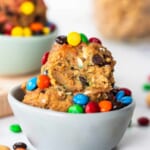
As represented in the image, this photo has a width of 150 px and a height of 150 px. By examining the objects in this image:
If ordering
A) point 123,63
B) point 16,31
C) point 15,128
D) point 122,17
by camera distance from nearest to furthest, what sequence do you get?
point 15,128 → point 16,31 → point 123,63 → point 122,17

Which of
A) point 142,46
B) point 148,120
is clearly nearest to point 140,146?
point 148,120

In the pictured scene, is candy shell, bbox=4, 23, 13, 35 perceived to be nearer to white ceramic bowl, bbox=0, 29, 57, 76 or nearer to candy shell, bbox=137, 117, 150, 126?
white ceramic bowl, bbox=0, 29, 57, 76

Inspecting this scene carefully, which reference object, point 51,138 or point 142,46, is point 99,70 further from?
point 142,46

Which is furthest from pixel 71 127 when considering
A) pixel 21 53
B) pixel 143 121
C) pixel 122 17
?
pixel 122 17

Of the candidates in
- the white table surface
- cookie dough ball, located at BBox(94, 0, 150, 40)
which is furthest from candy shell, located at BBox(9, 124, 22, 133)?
cookie dough ball, located at BBox(94, 0, 150, 40)

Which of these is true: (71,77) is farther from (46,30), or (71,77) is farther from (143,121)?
(46,30)

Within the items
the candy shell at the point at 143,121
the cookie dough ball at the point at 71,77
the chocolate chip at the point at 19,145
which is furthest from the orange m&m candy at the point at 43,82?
the candy shell at the point at 143,121
